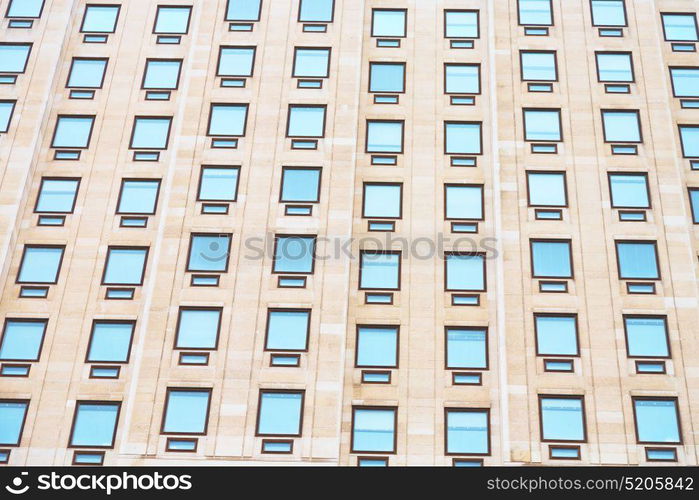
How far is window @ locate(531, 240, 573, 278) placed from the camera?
29.8 metres

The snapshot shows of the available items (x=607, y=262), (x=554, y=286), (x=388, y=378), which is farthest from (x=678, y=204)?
(x=388, y=378)

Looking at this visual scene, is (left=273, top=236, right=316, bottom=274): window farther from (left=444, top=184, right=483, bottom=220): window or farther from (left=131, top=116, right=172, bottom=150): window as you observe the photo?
(left=131, top=116, right=172, bottom=150): window

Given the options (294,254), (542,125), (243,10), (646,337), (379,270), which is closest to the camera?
(646,337)

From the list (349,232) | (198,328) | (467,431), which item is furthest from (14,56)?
(467,431)

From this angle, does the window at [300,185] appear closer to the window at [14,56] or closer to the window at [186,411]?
the window at [186,411]

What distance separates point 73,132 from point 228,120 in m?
5.90

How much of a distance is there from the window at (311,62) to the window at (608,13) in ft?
35.2

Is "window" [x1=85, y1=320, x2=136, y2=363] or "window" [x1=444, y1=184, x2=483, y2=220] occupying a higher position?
"window" [x1=444, y1=184, x2=483, y2=220]

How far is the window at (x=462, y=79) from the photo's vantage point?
3447cm

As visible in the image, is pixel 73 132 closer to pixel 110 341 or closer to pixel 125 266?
pixel 125 266

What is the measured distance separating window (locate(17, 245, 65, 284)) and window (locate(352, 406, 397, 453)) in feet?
37.2

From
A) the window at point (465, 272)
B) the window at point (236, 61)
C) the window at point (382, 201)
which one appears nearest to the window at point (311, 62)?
the window at point (236, 61)

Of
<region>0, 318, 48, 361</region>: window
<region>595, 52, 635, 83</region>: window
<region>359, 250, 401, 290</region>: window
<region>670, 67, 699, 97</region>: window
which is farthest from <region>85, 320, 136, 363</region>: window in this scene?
<region>670, 67, 699, 97</region>: window

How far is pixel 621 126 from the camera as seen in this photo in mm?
32781
